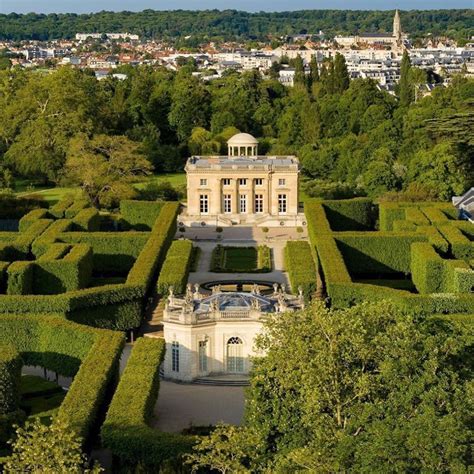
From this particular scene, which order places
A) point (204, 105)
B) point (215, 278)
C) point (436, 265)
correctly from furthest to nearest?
point (204, 105)
point (215, 278)
point (436, 265)

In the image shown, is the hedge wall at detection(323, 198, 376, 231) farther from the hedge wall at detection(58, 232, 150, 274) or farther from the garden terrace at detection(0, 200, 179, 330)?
the hedge wall at detection(58, 232, 150, 274)

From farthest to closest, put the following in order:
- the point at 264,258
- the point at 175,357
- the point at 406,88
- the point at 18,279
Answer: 1. the point at 406,88
2. the point at 264,258
3. the point at 18,279
4. the point at 175,357

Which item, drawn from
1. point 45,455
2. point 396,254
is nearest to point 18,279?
point 396,254

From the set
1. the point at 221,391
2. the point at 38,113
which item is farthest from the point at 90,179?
the point at 221,391

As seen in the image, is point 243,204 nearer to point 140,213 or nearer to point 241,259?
point 140,213

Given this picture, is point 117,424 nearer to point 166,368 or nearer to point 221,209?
point 166,368

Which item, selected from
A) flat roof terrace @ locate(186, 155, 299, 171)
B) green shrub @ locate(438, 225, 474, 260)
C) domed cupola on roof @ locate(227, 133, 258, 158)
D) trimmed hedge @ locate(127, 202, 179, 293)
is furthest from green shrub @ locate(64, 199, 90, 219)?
green shrub @ locate(438, 225, 474, 260)

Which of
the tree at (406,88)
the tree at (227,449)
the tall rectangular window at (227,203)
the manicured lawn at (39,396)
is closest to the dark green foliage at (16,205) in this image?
the tall rectangular window at (227,203)

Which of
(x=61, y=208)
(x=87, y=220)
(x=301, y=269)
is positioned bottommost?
(x=61, y=208)
